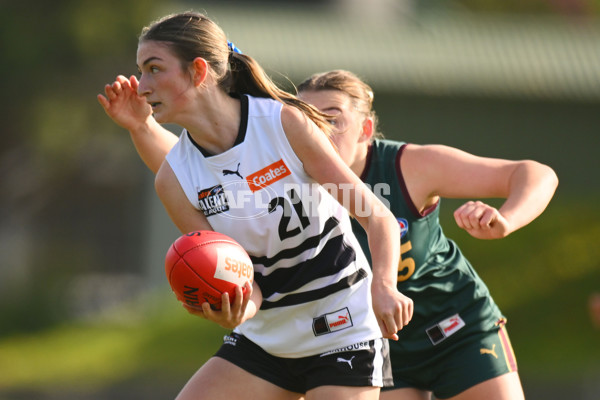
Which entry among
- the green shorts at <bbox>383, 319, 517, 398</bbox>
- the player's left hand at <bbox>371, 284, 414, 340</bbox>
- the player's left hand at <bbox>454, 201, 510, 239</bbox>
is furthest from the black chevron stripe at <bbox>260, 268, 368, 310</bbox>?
the green shorts at <bbox>383, 319, 517, 398</bbox>

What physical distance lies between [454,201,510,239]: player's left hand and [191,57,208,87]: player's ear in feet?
4.10

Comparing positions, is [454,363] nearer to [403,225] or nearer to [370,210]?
[403,225]

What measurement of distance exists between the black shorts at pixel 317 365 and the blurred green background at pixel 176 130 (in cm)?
732

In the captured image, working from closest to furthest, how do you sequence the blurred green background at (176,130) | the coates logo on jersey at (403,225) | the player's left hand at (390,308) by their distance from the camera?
the player's left hand at (390,308) → the coates logo on jersey at (403,225) → the blurred green background at (176,130)

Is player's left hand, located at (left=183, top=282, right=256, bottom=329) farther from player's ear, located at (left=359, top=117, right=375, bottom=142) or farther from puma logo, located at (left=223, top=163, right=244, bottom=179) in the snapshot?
player's ear, located at (left=359, top=117, right=375, bottom=142)

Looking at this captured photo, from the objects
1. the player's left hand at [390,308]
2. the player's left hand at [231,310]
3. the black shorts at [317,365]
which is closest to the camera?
the player's left hand at [390,308]

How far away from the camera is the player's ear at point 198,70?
3908mm

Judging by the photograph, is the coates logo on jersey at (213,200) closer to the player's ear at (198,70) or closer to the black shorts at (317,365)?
the player's ear at (198,70)

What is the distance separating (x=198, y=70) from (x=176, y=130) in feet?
34.5

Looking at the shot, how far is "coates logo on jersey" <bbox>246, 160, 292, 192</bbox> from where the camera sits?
3.89m

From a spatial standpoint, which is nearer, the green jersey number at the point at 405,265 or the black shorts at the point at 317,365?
the black shorts at the point at 317,365

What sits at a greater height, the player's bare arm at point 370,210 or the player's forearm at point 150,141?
the player's forearm at point 150,141

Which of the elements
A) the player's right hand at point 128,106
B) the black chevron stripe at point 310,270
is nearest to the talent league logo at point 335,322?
the black chevron stripe at point 310,270

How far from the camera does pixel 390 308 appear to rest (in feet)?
11.3
